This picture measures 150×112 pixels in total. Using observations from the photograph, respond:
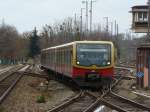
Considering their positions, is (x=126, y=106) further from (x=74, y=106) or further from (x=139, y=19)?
(x=139, y=19)

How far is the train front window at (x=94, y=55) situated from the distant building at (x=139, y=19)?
2446 inches

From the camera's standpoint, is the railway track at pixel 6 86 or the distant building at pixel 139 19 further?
the distant building at pixel 139 19

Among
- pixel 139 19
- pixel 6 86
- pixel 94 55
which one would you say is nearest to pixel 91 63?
pixel 94 55

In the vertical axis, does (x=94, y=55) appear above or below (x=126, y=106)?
above

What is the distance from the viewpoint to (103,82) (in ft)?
91.5

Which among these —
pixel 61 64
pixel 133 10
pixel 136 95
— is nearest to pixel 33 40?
pixel 133 10

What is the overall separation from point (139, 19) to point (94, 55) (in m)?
68.1

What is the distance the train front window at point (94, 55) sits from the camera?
27828 mm

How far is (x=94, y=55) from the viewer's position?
2797 cm

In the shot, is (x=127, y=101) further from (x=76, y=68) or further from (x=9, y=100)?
(x=76, y=68)

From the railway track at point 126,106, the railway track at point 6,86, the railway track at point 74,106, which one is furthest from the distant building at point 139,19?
the railway track at point 74,106

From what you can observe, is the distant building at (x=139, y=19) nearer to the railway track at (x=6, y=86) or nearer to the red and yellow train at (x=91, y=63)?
the railway track at (x=6, y=86)

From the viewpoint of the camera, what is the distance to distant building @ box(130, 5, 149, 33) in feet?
299

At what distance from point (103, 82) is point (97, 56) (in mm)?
1413
